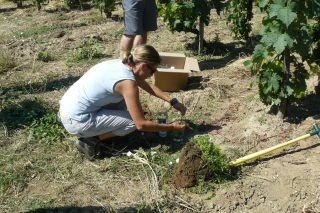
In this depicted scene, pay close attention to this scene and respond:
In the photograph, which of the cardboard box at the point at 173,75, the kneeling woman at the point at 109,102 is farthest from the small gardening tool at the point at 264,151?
the cardboard box at the point at 173,75

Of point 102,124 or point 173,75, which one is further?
point 173,75

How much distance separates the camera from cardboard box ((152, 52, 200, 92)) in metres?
4.79

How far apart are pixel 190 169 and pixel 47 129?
177cm

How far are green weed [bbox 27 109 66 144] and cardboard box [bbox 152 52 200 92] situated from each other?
131cm

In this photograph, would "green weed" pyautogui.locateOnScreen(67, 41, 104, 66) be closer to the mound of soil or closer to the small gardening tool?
the mound of soil

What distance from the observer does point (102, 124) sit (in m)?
3.71

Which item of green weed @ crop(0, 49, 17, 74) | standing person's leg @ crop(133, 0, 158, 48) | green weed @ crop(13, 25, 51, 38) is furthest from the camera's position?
green weed @ crop(13, 25, 51, 38)

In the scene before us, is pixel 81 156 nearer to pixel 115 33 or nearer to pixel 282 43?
pixel 282 43

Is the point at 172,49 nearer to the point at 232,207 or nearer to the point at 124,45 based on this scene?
the point at 124,45

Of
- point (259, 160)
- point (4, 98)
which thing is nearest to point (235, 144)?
point (259, 160)

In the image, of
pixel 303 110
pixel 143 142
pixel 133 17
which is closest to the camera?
pixel 143 142

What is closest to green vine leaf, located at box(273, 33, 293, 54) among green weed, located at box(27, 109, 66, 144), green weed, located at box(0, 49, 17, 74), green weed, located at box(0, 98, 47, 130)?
green weed, located at box(27, 109, 66, 144)

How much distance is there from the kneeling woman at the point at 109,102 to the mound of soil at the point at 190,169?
36 cm

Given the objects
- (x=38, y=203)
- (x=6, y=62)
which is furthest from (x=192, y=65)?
(x=6, y=62)
